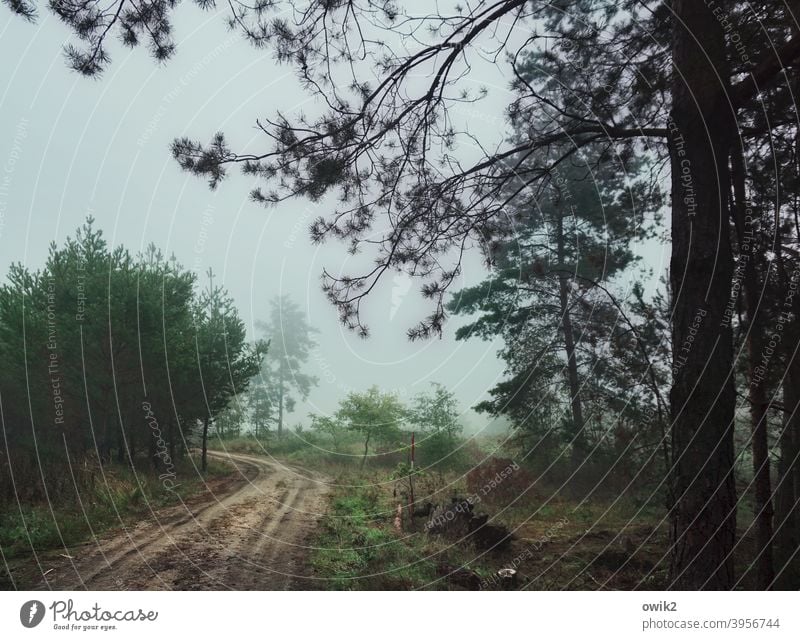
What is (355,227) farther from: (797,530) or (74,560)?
(797,530)

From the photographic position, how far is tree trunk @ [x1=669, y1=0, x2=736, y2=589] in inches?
117

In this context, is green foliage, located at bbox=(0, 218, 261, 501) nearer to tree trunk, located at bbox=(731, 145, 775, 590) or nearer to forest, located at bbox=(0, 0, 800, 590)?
forest, located at bbox=(0, 0, 800, 590)

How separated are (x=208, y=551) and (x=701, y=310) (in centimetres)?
481

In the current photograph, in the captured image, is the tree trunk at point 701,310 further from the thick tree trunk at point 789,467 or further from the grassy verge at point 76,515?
the grassy verge at point 76,515

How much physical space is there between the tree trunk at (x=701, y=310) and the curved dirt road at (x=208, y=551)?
3.17 meters

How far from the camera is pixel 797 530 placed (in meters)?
4.80

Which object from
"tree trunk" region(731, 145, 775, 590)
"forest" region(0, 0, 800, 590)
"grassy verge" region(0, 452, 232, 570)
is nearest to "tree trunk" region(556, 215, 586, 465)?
"forest" region(0, 0, 800, 590)

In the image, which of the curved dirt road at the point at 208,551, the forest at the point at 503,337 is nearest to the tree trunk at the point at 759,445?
the forest at the point at 503,337

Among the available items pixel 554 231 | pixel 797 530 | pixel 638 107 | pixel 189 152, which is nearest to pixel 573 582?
pixel 797 530
